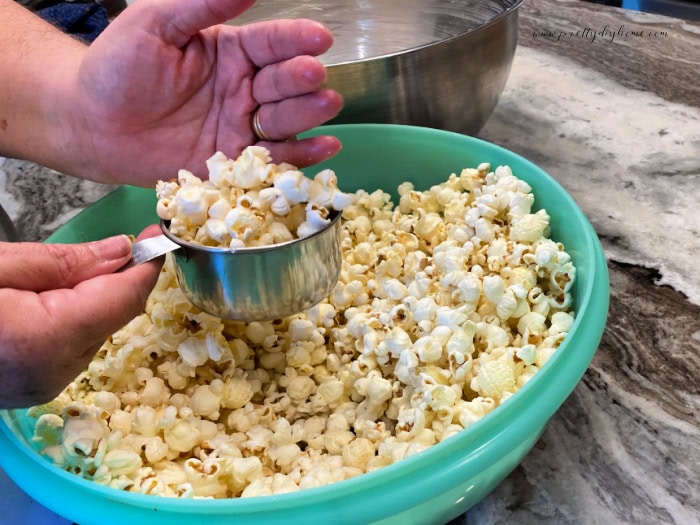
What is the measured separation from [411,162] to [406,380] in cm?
40

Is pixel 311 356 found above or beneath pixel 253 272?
beneath

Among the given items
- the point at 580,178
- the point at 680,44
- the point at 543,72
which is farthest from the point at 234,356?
the point at 680,44

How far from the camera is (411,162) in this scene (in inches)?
37.9

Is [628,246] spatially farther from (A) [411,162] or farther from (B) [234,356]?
(B) [234,356]

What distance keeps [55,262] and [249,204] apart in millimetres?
190

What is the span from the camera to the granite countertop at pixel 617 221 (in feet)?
2.01

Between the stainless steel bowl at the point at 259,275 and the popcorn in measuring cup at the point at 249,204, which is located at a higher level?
the popcorn in measuring cup at the point at 249,204

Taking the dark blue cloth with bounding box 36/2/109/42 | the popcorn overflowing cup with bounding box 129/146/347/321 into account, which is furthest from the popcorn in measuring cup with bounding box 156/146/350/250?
the dark blue cloth with bounding box 36/2/109/42

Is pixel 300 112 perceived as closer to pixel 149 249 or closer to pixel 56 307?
pixel 149 249

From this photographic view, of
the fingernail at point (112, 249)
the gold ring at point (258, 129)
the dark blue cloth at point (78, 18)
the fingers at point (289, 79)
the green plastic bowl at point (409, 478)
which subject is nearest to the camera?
the green plastic bowl at point (409, 478)

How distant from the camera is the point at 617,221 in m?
0.96

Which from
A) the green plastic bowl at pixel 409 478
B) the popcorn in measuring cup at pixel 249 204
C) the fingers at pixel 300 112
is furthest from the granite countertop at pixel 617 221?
the fingers at pixel 300 112

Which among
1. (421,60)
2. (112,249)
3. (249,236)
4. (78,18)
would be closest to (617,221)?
(421,60)

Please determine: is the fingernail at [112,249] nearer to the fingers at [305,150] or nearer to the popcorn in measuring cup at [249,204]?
the popcorn in measuring cup at [249,204]
